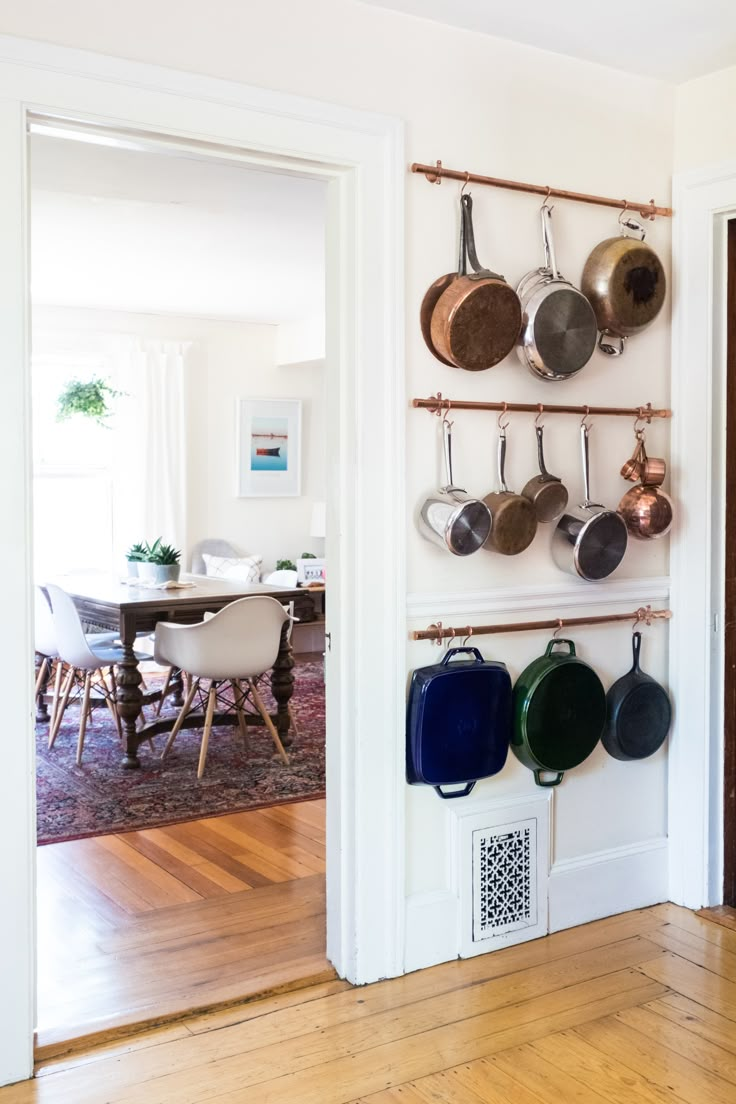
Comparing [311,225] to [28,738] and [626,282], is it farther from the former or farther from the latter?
[28,738]

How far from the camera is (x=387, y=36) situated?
276cm

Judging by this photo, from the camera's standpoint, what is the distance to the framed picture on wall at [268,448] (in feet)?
28.1

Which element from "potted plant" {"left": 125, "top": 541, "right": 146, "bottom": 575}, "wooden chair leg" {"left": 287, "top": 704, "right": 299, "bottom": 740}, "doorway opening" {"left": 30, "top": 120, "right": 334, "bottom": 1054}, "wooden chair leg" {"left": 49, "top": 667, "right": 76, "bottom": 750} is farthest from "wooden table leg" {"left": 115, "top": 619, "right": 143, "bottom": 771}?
"potted plant" {"left": 125, "top": 541, "right": 146, "bottom": 575}

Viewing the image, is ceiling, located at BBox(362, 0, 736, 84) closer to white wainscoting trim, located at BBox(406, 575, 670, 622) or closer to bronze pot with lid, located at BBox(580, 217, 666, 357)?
bronze pot with lid, located at BBox(580, 217, 666, 357)

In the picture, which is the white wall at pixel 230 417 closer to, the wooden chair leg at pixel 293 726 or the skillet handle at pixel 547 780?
the wooden chair leg at pixel 293 726

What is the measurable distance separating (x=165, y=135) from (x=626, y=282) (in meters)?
1.37

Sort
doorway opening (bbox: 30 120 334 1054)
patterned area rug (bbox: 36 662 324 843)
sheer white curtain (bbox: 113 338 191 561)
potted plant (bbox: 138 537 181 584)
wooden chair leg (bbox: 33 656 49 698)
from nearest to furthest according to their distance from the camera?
1. doorway opening (bbox: 30 120 334 1054)
2. patterned area rug (bbox: 36 662 324 843)
3. potted plant (bbox: 138 537 181 584)
4. wooden chair leg (bbox: 33 656 49 698)
5. sheer white curtain (bbox: 113 338 191 561)

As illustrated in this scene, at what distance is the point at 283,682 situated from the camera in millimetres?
5395

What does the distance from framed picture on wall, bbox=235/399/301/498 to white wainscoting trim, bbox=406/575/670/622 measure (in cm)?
562

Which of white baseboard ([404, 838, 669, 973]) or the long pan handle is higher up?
the long pan handle

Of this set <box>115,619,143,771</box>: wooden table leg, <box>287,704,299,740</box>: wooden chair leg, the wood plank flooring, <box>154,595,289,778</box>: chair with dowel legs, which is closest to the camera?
the wood plank flooring

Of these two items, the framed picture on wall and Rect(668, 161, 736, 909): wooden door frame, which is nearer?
Rect(668, 161, 736, 909): wooden door frame

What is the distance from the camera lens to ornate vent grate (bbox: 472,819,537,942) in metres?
3.02

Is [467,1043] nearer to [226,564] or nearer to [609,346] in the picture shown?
[609,346]
